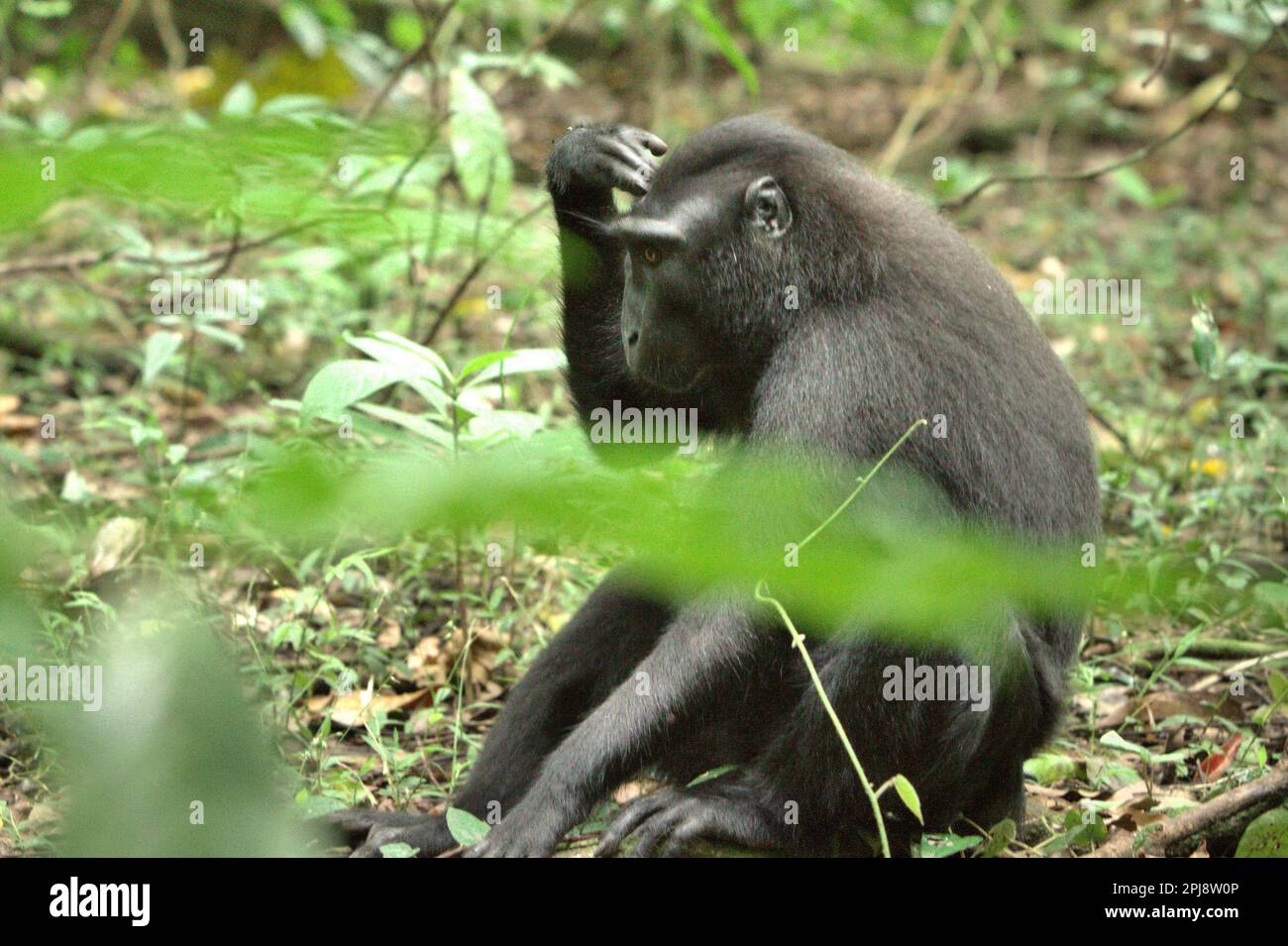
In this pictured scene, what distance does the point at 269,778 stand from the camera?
848mm

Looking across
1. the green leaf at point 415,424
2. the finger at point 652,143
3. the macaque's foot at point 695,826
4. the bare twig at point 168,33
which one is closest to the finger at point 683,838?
the macaque's foot at point 695,826

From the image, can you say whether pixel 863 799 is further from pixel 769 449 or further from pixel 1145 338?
pixel 1145 338

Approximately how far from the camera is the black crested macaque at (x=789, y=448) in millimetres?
4527

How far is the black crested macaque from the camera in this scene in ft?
14.9

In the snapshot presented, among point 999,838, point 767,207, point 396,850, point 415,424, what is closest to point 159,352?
point 415,424

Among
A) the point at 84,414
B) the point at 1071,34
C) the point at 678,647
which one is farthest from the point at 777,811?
the point at 1071,34

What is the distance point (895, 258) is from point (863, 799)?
6.30 feet

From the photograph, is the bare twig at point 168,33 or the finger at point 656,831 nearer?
the finger at point 656,831

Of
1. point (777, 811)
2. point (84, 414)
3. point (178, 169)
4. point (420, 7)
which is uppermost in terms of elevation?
point (420, 7)

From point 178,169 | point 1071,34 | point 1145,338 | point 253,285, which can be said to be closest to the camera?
point 178,169

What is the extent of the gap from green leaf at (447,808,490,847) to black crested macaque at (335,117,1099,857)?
18 centimetres

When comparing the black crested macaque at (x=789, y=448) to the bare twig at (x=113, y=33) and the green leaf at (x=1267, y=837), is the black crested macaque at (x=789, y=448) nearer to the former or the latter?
the green leaf at (x=1267, y=837)

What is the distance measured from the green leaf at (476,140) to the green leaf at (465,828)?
354cm

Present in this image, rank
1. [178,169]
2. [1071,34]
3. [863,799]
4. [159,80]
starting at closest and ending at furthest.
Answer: [178,169] → [863,799] → [159,80] → [1071,34]
